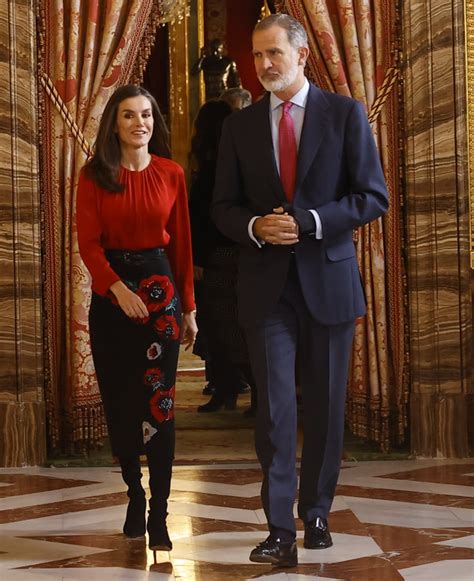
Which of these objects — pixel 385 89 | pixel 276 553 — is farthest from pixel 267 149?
pixel 385 89

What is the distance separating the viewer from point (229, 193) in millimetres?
3900

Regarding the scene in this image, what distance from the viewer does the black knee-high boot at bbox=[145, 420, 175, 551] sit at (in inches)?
155

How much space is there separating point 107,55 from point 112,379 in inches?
84.4

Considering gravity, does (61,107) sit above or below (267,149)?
above

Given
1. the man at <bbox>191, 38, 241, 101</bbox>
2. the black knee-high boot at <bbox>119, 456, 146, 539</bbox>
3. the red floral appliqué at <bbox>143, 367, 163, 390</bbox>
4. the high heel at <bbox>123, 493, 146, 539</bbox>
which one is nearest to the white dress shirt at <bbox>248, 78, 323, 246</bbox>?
the red floral appliqué at <bbox>143, 367, 163, 390</bbox>

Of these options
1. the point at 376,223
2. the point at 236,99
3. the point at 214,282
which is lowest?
the point at 214,282

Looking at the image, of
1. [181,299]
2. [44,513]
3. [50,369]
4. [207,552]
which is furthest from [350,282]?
[50,369]

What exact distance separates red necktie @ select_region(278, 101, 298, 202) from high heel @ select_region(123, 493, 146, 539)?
3.61 feet

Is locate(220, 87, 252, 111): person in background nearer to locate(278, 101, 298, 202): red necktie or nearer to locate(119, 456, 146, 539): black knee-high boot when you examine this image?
locate(278, 101, 298, 202): red necktie

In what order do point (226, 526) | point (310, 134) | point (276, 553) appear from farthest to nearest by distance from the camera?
point (226, 526) < point (310, 134) < point (276, 553)

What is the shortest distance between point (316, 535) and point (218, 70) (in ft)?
20.8

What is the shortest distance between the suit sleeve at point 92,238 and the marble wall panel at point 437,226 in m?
2.06

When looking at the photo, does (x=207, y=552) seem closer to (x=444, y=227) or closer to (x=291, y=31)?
(x=291, y=31)

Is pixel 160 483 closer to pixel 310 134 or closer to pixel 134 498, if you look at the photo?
pixel 134 498
